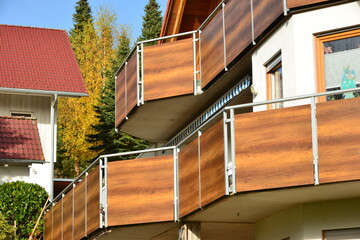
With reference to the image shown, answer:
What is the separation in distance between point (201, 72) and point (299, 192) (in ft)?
21.6

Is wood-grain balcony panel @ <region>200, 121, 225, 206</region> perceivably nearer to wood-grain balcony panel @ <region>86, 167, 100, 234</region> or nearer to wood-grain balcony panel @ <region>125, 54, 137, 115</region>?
wood-grain balcony panel @ <region>86, 167, 100, 234</region>

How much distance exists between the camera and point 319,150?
14.6m

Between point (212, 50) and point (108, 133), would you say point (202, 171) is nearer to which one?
point (212, 50)

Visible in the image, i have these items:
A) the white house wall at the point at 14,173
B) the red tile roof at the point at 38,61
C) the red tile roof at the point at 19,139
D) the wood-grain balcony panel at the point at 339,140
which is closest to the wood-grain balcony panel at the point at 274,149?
the wood-grain balcony panel at the point at 339,140

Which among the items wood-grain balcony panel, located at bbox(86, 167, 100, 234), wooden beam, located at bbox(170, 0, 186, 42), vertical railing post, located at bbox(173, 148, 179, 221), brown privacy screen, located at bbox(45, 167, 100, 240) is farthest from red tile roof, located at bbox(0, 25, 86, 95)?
vertical railing post, located at bbox(173, 148, 179, 221)

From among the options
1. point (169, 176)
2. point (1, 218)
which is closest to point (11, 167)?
point (1, 218)

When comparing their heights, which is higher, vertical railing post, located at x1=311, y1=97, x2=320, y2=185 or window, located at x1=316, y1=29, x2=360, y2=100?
window, located at x1=316, y1=29, x2=360, y2=100

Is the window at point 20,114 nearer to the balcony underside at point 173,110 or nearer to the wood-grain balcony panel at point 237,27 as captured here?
the balcony underside at point 173,110

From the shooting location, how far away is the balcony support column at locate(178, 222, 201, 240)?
18.9 metres

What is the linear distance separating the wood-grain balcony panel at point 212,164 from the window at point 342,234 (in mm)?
1989

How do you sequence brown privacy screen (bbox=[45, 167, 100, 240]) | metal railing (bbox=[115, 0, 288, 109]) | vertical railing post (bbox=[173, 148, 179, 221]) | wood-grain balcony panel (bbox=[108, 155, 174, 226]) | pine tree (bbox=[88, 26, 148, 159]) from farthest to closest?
pine tree (bbox=[88, 26, 148, 159]) → brown privacy screen (bbox=[45, 167, 100, 240]) → metal railing (bbox=[115, 0, 288, 109]) → wood-grain balcony panel (bbox=[108, 155, 174, 226]) → vertical railing post (bbox=[173, 148, 179, 221])

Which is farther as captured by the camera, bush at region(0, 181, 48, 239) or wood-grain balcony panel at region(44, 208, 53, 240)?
bush at region(0, 181, 48, 239)

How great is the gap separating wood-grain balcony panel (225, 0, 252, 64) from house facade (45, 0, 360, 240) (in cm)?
3

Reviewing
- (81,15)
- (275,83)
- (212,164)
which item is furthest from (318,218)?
(81,15)
